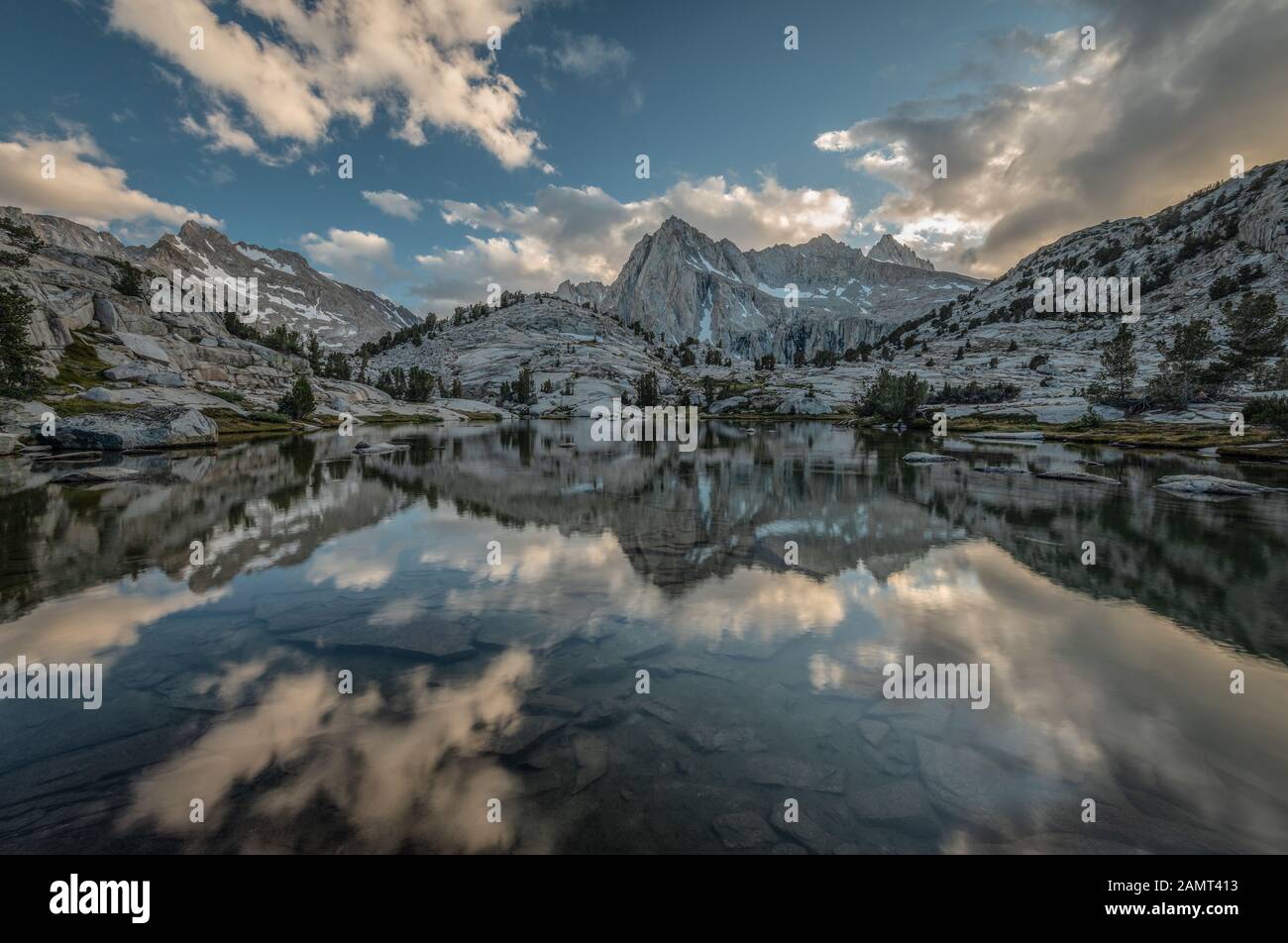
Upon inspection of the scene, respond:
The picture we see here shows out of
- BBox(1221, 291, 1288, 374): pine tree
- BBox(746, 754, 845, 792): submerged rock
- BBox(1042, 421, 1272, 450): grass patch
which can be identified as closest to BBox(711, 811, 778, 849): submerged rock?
BBox(746, 754, 845, 792): submerged rock

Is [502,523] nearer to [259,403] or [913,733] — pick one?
[913,733]

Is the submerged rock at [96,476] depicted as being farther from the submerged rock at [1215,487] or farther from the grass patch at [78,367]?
the submerged rock at [1215,487]

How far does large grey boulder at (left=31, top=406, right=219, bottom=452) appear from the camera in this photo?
61031mm

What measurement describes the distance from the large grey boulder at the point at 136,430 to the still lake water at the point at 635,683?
45604 millimetres

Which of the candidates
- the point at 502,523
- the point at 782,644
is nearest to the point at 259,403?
the point at 502,523

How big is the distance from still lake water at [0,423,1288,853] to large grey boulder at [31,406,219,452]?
45.6 metres

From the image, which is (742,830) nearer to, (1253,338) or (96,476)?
(96,476)

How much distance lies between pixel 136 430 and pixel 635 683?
274 feet

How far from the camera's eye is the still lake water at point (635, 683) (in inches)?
308

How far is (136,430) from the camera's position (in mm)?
64375

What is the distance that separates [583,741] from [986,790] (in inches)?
279

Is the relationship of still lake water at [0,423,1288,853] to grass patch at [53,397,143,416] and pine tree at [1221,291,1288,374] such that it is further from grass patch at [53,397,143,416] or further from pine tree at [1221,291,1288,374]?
pine tree at [1221,291,1288,374]

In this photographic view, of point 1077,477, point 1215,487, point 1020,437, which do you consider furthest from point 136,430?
point 1020,437

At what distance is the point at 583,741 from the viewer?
384 inches
